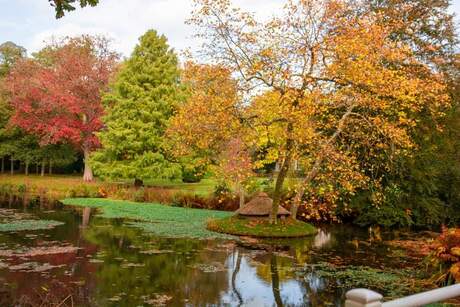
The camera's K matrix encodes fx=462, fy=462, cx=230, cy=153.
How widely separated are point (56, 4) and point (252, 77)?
10.9 m

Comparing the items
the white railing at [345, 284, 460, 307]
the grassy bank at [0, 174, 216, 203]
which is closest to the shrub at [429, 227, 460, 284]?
the white railing at [345, 284, 460, 307]

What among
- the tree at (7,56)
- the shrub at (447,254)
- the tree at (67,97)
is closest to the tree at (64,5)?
the shrub at (447,254)

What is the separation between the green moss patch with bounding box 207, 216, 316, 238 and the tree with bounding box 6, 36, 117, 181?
1785cm

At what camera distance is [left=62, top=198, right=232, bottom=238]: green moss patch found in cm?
1727

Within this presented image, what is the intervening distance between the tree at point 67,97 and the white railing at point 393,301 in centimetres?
3165

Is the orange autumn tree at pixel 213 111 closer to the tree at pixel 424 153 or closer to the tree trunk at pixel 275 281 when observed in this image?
the tree trunk at pixel 275 281

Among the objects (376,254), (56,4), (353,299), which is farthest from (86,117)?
(353,299)

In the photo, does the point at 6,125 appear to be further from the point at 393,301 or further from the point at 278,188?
the point at 393,301

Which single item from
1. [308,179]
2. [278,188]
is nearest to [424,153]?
[308,179]

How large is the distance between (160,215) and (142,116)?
31.2ft

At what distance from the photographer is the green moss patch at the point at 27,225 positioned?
1661cm

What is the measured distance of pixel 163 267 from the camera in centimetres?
1178

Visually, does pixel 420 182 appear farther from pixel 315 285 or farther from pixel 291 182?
pixel 315 285

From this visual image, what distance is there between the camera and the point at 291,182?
23.1 meters
